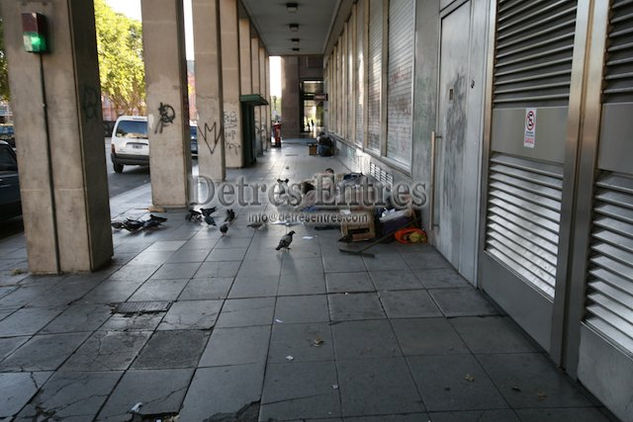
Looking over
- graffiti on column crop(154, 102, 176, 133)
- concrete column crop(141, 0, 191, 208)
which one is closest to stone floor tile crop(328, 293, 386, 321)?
concrete column crop(141, 0, 191, 208)

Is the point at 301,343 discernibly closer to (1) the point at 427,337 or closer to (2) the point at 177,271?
(1) the point at 427,337

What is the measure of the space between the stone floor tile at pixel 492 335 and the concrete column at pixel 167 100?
7.35 meters

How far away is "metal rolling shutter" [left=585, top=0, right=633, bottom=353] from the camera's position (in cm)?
287

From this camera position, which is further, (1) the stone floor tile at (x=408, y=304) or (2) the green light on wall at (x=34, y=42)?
(2) the green light on wall at (x=34, y=42)

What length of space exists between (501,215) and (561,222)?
3.56ft

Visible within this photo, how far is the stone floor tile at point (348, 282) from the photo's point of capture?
17.6 feet

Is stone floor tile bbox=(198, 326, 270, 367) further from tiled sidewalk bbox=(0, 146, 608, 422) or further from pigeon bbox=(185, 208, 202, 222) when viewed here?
pigeon bbox=(185, 208, 202, 222)

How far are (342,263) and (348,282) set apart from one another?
0.76 metres

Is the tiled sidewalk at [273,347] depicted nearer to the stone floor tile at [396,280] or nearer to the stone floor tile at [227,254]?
the stone floor tile at [396,280]

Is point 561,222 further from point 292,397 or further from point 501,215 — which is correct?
point 292,397

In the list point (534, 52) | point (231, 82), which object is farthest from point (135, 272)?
point (231, 82)

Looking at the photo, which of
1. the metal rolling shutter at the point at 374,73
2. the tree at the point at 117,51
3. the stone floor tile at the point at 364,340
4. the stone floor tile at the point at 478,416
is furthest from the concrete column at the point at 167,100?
the tree at the point at 117,51

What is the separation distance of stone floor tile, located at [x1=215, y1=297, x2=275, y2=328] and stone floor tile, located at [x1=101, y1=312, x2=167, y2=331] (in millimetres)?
598

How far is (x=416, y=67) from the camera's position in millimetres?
7746
